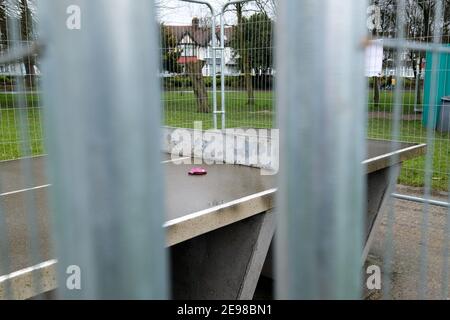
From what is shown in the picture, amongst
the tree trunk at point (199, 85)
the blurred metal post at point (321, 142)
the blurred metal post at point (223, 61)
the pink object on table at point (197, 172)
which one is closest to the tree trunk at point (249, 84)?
the blurred metal post at point (223, 61)

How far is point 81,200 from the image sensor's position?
18.5 inches

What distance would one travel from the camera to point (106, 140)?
0.46 meters

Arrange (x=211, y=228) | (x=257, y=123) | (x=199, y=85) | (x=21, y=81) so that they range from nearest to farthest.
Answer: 1. (x=21, y=81)
2. (x=211, y=228)
3. (x=257, y=123)
4. (x=199, y=85)

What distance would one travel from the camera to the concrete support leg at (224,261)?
2.60 metres

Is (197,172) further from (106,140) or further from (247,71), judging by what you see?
(106,140)

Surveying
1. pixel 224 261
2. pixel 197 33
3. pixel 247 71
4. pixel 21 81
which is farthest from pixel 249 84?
pixel 21 81

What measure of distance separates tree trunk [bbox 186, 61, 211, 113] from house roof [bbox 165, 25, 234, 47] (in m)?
0.28

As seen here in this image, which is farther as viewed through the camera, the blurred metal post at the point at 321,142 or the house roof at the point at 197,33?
the house roof at the point at 197,33

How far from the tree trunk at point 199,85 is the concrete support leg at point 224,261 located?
2862mm

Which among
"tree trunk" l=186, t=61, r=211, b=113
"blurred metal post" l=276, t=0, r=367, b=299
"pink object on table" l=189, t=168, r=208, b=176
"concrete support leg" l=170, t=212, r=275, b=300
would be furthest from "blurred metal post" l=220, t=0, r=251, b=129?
"blurred metal post" l=276, t=0, r=367, b=299

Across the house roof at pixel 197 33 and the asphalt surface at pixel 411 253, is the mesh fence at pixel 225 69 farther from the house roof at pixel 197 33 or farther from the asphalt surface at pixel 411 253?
the asphalt surface at pixel 411 253

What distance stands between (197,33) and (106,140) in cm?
522

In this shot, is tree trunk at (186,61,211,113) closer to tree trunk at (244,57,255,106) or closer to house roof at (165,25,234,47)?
house roof at (165,25,234,47)
